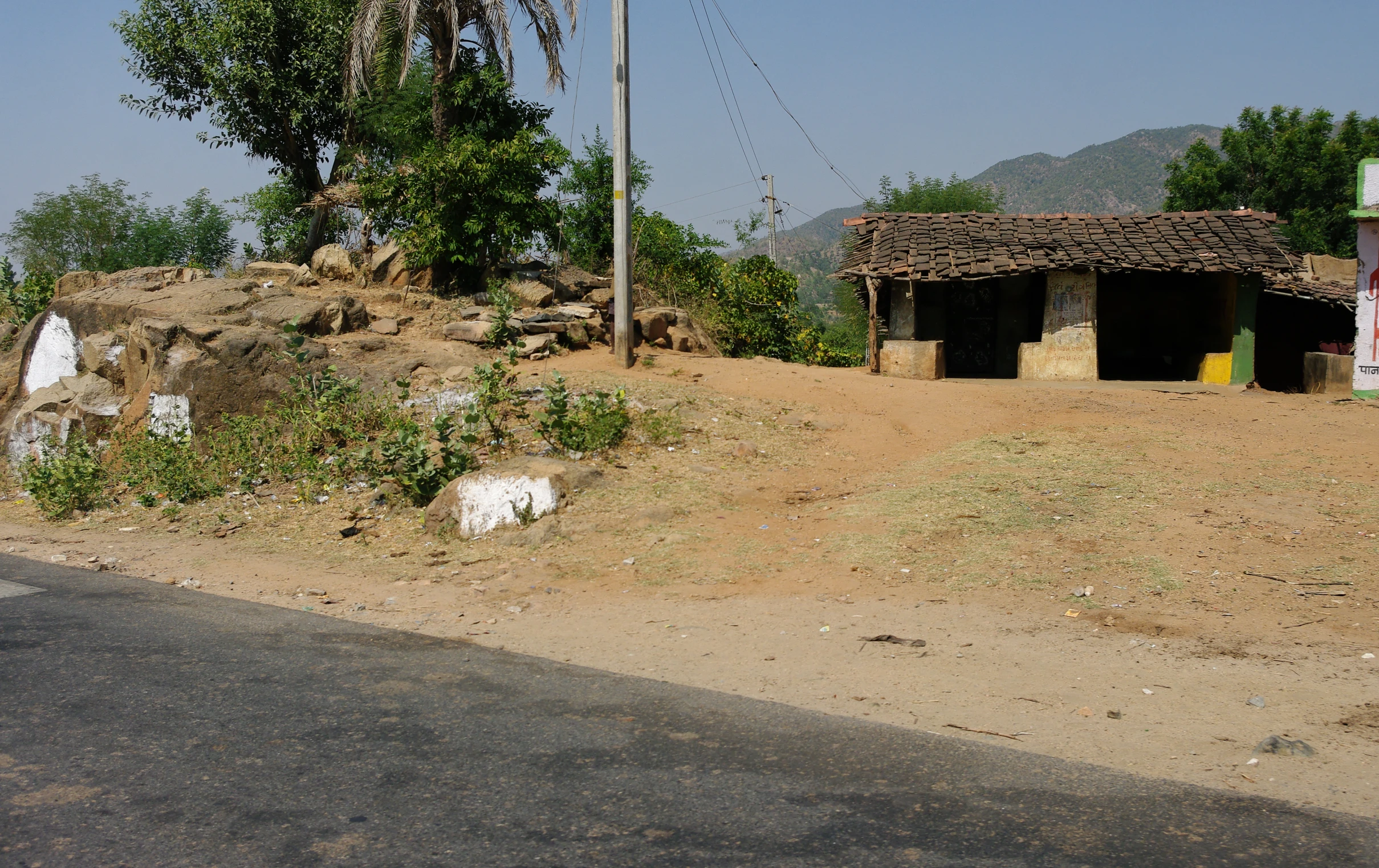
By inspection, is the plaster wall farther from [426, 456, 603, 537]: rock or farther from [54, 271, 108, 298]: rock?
[54, 271, 108, 298]: rock

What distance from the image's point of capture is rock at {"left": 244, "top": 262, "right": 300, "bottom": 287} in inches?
646

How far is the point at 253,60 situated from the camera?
1956 cm

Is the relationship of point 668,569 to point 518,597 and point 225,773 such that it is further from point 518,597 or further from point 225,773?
point 225,773

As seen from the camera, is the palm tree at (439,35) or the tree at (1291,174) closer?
the palm tree at (439,35)

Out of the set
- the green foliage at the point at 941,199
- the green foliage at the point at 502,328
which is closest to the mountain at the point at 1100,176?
the green foliage at the point at 941,199

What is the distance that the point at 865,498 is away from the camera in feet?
29.2

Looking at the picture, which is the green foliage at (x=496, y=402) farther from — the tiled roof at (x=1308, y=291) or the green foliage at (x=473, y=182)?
the tiled roof at (x=1308, y=291)

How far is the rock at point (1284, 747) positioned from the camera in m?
4.06

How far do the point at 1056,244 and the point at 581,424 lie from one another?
10845 mm

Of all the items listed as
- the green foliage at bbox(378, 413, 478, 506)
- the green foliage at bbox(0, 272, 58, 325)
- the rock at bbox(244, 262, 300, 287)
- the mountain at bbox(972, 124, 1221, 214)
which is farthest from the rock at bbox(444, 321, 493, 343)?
the mountain at bbox(972, 124, 1221, 214)

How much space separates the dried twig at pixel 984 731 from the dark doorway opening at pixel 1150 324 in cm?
1666

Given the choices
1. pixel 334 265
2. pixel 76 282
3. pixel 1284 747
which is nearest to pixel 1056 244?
pixel 334 265

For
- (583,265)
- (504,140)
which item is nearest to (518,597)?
(504,140)

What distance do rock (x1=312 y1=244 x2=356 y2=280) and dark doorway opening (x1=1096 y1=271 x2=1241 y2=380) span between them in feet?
47.2
